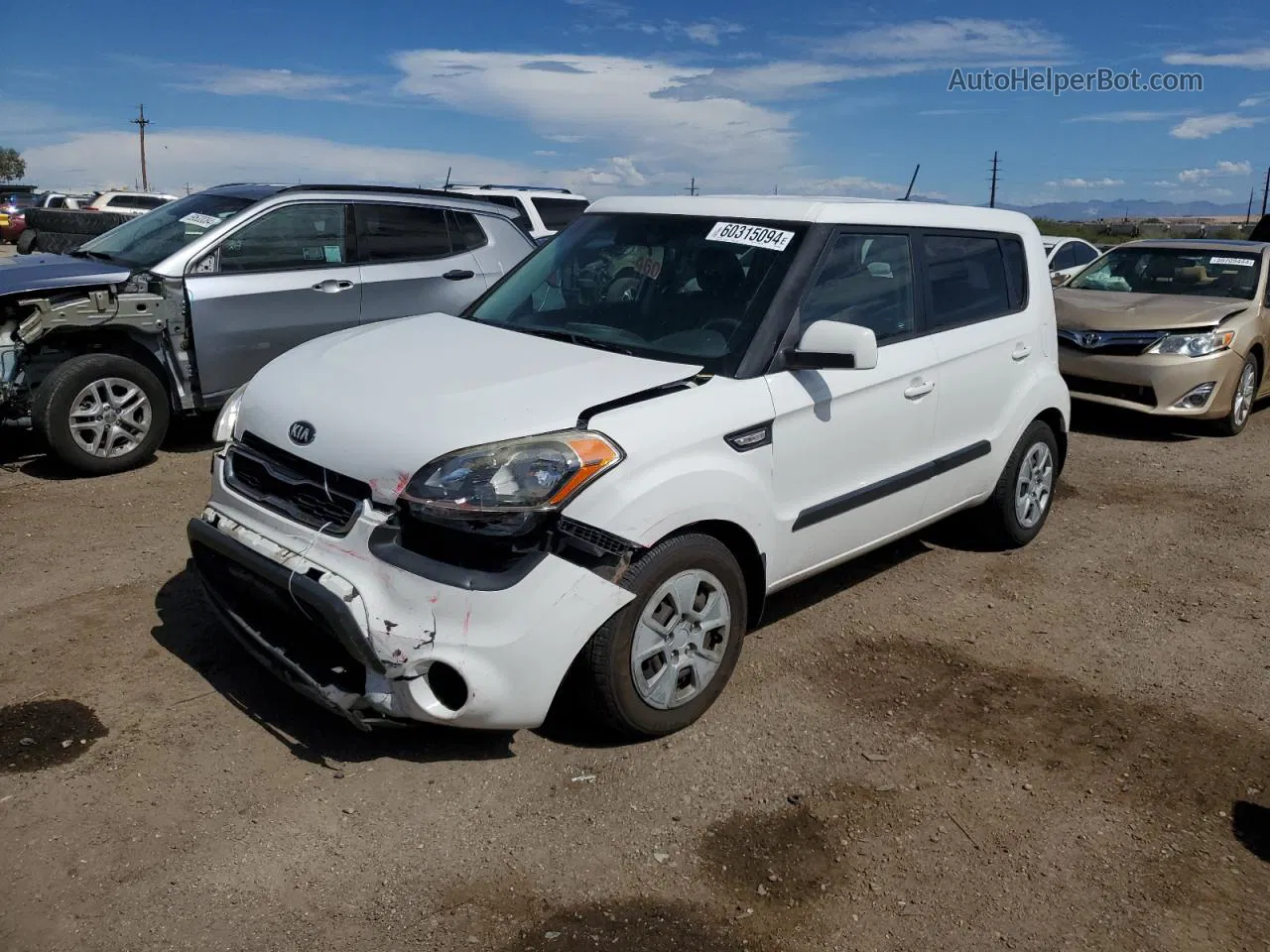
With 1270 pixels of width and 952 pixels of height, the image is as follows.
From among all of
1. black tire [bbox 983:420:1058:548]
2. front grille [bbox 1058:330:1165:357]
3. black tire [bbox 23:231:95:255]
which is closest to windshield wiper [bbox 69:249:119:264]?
black tire [bbox 23:231:95:255]

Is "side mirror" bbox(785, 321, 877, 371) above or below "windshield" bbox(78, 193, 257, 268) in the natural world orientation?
below

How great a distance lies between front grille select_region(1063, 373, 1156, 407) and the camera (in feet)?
28.8

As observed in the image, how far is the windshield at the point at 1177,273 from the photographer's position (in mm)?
9531

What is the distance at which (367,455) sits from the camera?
327 centimetres

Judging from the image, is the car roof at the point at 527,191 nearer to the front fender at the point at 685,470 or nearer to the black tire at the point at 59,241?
the black tire at the point at 59,241

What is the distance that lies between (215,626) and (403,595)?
169cm

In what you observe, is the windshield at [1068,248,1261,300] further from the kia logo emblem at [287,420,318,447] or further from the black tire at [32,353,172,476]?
the kia logo emblem at [287,420,318,447]

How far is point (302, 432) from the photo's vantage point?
3500 mm

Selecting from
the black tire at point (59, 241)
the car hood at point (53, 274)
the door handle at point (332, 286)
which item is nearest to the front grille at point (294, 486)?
the car hood at point (53, 274)

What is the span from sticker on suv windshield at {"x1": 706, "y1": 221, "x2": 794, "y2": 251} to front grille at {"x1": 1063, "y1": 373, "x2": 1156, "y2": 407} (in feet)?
18.3

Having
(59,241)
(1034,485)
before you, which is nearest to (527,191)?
Answer: (59,241)

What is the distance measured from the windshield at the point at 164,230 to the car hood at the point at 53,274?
0.23m

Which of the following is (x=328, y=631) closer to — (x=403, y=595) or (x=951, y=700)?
(x=403, y=595)

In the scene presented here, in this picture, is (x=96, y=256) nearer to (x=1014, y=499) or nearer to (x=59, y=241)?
(x=59, y=241)
